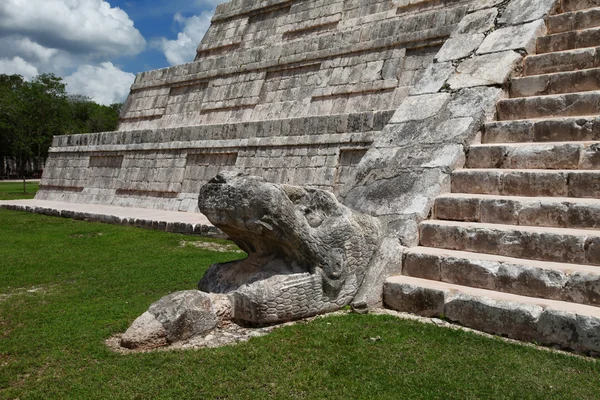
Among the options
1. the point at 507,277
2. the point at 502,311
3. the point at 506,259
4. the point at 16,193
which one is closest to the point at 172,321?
the point at 502,311

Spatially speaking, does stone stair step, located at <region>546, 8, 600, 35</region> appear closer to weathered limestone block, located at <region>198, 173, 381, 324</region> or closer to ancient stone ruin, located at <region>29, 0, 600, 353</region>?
ancient stone ruin, located at <region>29, 0, 600, 353</region>

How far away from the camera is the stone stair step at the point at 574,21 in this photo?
6.44m

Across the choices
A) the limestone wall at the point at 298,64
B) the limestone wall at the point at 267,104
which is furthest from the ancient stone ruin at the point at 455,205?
the limestone wall at the point at 298,64

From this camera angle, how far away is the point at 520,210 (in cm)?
456

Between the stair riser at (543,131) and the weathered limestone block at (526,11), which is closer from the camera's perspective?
the stair riser at (543,131)

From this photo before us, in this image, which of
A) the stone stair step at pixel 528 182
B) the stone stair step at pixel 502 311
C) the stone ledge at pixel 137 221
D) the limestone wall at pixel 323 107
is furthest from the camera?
the stone ledge at pixel 137 221

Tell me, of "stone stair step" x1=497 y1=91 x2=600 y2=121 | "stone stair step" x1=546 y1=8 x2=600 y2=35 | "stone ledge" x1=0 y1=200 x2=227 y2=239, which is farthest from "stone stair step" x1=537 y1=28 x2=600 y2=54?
"stone ledge" x1=0 y1=200 x2=227 y2=239

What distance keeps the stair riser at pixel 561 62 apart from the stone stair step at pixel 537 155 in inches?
55.9

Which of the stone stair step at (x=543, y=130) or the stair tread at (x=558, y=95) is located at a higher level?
the stair tread at (x=558, y=95)

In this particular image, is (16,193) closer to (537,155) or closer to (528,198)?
(537,155)

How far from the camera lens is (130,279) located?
250 inches

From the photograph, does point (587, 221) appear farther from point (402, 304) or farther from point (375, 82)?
point (375, 82)

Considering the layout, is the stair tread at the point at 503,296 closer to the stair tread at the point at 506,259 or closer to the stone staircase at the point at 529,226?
the stone staircase at the point at 529,226

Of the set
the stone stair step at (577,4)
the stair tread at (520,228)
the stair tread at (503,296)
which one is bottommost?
the stair tread at (503,296)
